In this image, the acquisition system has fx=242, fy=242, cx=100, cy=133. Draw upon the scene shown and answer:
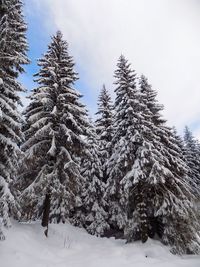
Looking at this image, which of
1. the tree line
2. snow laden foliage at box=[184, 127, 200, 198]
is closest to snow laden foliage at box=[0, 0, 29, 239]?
the tree line

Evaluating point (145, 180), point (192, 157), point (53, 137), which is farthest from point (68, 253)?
point (192, 157)

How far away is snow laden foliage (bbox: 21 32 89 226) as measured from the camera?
15.0 m

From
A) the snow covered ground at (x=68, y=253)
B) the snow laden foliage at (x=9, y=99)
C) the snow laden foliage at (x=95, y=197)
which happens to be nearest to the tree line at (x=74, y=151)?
the snow laden foliage at (x=9, y=99)

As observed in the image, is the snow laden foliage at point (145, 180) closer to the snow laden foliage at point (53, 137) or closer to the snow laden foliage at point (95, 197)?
the snow laden foliage at point (53, 137)

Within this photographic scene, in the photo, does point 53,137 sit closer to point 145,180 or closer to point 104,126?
point 145,180

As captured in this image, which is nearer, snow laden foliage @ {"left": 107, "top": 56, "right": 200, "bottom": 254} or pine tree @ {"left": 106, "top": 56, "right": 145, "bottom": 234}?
snow laden foliage @ {"left": 107, "top": 56, "right": 200, "bottom": 254}

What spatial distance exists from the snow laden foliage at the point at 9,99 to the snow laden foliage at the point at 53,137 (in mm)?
2828

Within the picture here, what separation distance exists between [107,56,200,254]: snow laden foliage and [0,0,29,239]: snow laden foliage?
286 inches

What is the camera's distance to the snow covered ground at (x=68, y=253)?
33.8ft

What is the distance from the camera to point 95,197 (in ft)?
76.7

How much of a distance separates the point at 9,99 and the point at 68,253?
Result: 8.76 meters

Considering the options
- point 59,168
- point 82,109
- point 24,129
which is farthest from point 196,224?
point 24,129

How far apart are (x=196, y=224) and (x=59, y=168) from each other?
966 centimetres

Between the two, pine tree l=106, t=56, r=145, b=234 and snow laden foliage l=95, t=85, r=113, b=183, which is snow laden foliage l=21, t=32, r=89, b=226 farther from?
snow laden foliage l=95, t=85, r=113, b=183
